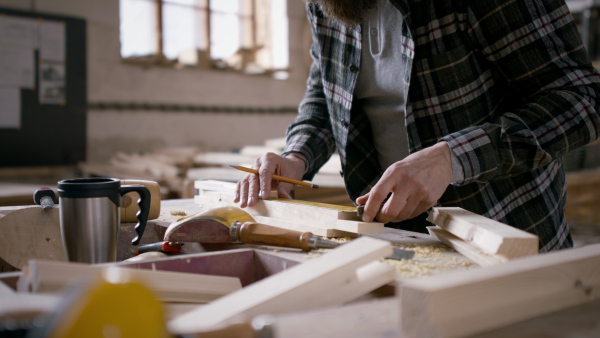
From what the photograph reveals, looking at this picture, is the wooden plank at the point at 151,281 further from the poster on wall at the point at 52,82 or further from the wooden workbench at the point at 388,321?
the poster on wall at the point at 52,82

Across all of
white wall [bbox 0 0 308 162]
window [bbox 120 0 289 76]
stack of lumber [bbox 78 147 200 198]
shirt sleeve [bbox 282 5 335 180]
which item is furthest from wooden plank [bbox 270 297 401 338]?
window [bbox 120 0 289 76]

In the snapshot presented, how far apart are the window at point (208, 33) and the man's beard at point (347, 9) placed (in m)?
4.50

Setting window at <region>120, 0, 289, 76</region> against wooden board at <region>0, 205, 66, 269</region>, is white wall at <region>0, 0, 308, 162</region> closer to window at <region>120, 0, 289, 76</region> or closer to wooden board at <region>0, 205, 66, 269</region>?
window at <region>120, 0, 289, 76</region>

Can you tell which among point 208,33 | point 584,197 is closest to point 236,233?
point 584,197

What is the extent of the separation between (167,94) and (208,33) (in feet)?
3.11

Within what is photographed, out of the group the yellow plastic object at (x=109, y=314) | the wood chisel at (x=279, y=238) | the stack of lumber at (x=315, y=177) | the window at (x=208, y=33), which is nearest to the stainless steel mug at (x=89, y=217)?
the wood chisel at (x=279, y=238)

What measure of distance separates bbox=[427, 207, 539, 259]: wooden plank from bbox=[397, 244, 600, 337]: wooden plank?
0.36ft

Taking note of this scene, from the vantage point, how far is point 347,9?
1.91 meters

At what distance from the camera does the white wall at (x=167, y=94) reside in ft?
18.9

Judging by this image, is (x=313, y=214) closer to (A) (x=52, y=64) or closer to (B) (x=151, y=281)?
(B) (x=151, y=281)

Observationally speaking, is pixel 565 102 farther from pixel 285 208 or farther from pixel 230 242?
pixel 230 242

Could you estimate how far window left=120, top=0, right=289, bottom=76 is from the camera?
613 cm

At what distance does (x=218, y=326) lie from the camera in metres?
0.69

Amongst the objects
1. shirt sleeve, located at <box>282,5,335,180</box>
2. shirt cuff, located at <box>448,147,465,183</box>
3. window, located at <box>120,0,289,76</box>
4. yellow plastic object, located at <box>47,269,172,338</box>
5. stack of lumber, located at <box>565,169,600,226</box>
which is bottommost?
stack of lumber, located at <box>565,169,600,226</box>
